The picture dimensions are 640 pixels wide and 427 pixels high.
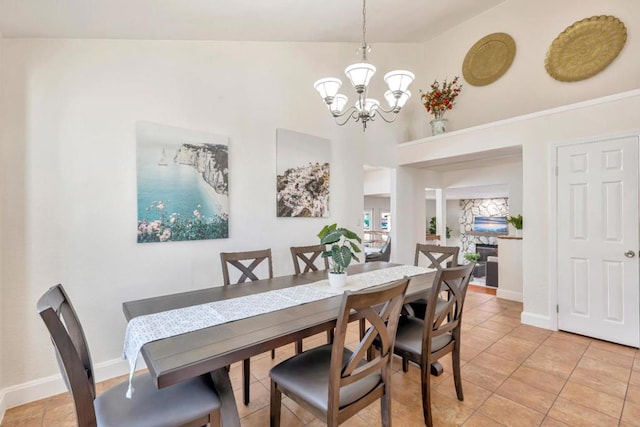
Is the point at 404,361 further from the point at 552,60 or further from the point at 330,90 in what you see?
the point at 552,60

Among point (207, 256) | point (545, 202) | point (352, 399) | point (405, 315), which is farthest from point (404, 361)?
point (545, 202)

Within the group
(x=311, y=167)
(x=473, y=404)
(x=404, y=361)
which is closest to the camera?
(x=473, y=404)

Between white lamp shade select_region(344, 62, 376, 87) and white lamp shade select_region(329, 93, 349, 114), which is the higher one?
white lamp shade select_region(344, 62, 376, 87)

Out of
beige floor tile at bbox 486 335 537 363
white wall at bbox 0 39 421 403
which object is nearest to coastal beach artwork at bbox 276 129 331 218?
white wall at bbox 0 39 421 403

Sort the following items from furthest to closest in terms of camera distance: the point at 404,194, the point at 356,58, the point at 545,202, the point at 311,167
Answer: the point at 404,194 < the point at 356,58 < the point at 311,167 < the point at 545,202

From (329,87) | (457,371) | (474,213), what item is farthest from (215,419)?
(474,213)

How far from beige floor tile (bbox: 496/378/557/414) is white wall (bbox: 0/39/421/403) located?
93.6 inches

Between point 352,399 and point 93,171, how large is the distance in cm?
240

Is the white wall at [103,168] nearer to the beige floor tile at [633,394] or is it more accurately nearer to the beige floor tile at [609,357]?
the beige floor tile at [633,394]

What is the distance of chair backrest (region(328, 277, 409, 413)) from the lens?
1.23 m

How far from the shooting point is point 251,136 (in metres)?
3.12

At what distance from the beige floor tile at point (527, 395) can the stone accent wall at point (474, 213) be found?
8188mm

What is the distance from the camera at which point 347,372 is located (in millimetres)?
1322

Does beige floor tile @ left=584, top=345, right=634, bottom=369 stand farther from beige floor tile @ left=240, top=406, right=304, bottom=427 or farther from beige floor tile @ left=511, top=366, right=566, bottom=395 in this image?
beige floor tile @ left=240, top=406, right=304, bottom=427
